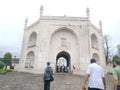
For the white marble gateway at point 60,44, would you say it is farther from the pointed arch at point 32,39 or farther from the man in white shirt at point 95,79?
the man in white shirt at point 95,79

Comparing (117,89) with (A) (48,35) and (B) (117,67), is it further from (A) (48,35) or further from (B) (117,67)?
(A) (48,35)

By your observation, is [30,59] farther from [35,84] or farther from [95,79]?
[95,79]

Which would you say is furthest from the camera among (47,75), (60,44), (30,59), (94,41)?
(94,41)

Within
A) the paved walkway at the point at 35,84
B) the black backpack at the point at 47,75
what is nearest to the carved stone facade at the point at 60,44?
the paved walkway at the point at 35,84

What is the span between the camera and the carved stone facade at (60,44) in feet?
86.7

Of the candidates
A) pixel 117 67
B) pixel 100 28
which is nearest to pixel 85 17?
pixel 100 28

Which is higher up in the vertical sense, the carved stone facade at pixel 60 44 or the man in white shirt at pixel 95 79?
the carved stone facade at pixel 60 44

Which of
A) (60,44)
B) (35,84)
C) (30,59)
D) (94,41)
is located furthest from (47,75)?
(94,41)

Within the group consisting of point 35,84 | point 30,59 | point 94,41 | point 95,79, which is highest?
point 94,41

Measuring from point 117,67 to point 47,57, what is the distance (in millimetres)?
20781

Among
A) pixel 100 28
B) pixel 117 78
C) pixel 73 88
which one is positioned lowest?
pixel 73 88

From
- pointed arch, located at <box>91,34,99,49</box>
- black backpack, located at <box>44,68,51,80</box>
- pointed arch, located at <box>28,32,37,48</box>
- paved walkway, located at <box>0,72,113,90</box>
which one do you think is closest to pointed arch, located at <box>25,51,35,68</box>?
pointed arch, located at <box>28,32,37,48</box>

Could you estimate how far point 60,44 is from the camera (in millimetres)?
27766

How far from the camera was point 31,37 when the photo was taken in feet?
99.1
